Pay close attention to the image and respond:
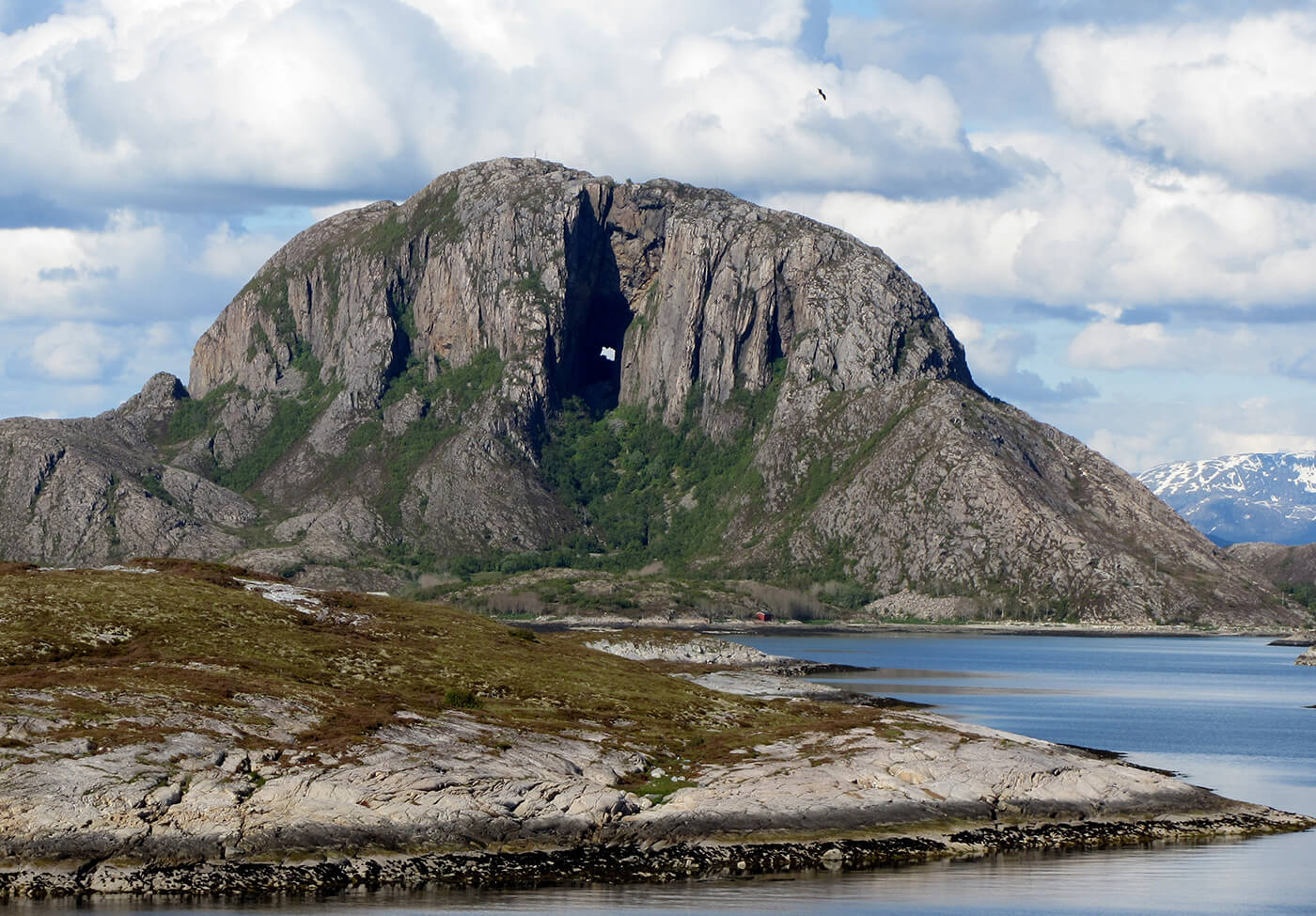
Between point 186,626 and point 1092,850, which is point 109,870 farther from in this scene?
point 1092,850

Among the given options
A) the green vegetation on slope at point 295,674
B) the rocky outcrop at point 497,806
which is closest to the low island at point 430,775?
the rocky outcrop at point 497,806

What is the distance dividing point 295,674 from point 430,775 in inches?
814

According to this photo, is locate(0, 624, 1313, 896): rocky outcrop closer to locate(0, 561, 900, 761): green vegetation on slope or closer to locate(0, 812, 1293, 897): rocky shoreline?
locate(0, 812, 1293, 897): rocky shoreline

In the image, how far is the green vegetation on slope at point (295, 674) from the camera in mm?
79688

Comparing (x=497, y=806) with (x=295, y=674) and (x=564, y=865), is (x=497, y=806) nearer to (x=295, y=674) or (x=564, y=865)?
(x=564, y=865)

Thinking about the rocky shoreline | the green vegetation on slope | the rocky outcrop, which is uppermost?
the green vegetation on slope

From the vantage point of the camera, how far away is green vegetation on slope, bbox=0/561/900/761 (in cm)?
7969

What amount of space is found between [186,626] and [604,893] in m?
41.1

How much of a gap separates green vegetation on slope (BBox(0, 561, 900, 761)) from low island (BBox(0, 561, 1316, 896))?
0.26 meters

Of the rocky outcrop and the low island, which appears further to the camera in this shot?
the low island

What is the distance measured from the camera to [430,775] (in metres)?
74.3

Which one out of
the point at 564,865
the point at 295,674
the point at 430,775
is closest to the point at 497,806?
the point at 430,775

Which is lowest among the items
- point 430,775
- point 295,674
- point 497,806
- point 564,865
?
point 564,865

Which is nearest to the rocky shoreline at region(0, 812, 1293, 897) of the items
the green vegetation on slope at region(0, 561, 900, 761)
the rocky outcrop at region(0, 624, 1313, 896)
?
the rocky outcrop at region(0, 624, 1313, 896)
